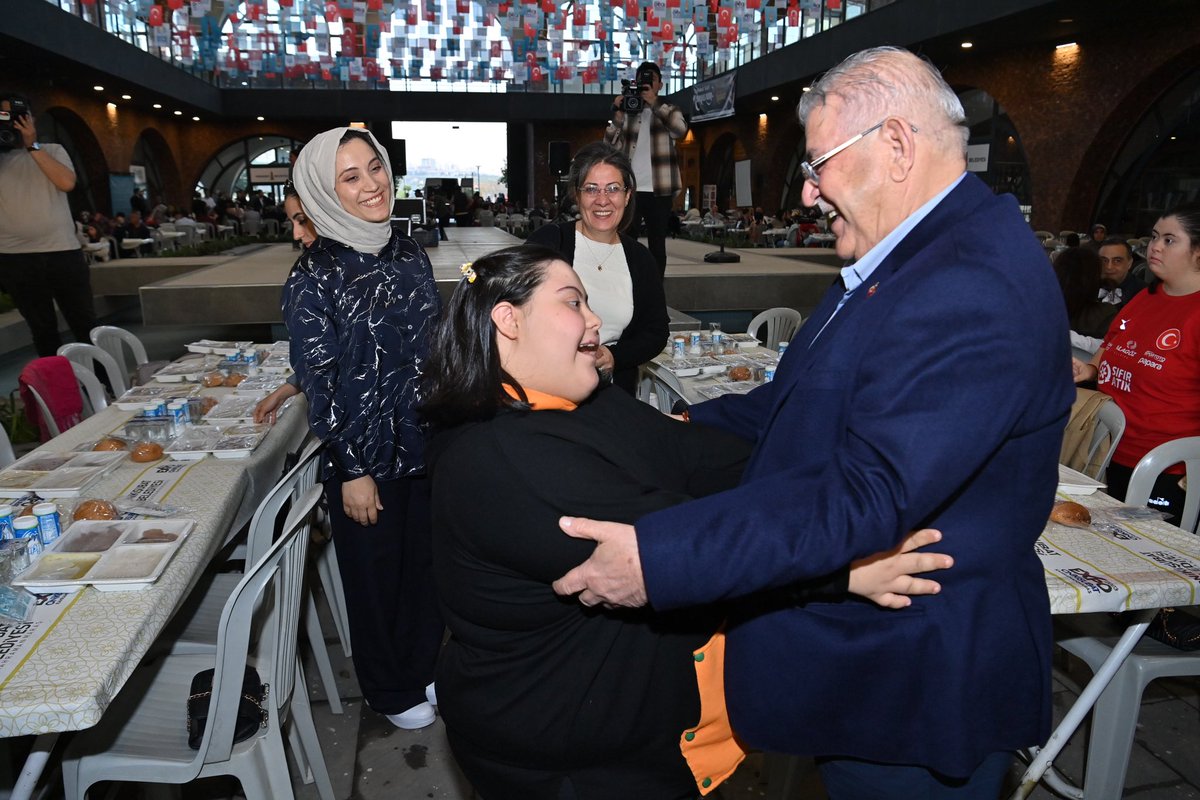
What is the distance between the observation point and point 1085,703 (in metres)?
1.95

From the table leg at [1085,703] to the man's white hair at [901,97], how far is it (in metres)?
1.39

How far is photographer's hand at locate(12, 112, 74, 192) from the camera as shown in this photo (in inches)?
180

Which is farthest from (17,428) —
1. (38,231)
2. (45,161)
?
(45,161)

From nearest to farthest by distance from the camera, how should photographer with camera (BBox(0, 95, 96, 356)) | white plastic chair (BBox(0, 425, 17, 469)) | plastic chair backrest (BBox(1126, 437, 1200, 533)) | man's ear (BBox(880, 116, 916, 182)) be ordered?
man's ear (BBox(880, 116, 916, 182))
plastic chair backrest (BBox(1126, 437, 1200, 533))
white plastic chair (BBox(0, 425, 17, 469))
photographer with camera (BBox(0, 95, 96, 356))

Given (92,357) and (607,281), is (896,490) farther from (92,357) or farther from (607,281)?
(92,357)

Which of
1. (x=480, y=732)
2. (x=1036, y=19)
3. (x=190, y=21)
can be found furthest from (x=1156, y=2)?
(x=190, y=21)

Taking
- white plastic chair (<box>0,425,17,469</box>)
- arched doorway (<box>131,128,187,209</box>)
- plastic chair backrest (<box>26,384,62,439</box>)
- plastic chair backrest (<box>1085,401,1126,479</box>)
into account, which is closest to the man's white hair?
plastic chair backrest (<box>1085,401,1126,479</box>)

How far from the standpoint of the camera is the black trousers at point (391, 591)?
92.9 inches

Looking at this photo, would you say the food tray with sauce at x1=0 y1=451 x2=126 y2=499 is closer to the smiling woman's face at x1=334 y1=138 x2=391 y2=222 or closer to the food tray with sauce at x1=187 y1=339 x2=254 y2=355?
the smiling woman's face at x1=334 y1=138 x2=391 y2=222

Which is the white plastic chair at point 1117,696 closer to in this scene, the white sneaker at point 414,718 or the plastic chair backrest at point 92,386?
the white sneaker at point 414,718

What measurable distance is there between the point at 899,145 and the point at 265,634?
1772 millimetres

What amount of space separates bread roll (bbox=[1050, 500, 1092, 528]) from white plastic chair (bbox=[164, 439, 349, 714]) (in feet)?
6.42

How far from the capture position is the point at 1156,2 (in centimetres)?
945

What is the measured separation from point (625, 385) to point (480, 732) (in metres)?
2.12
